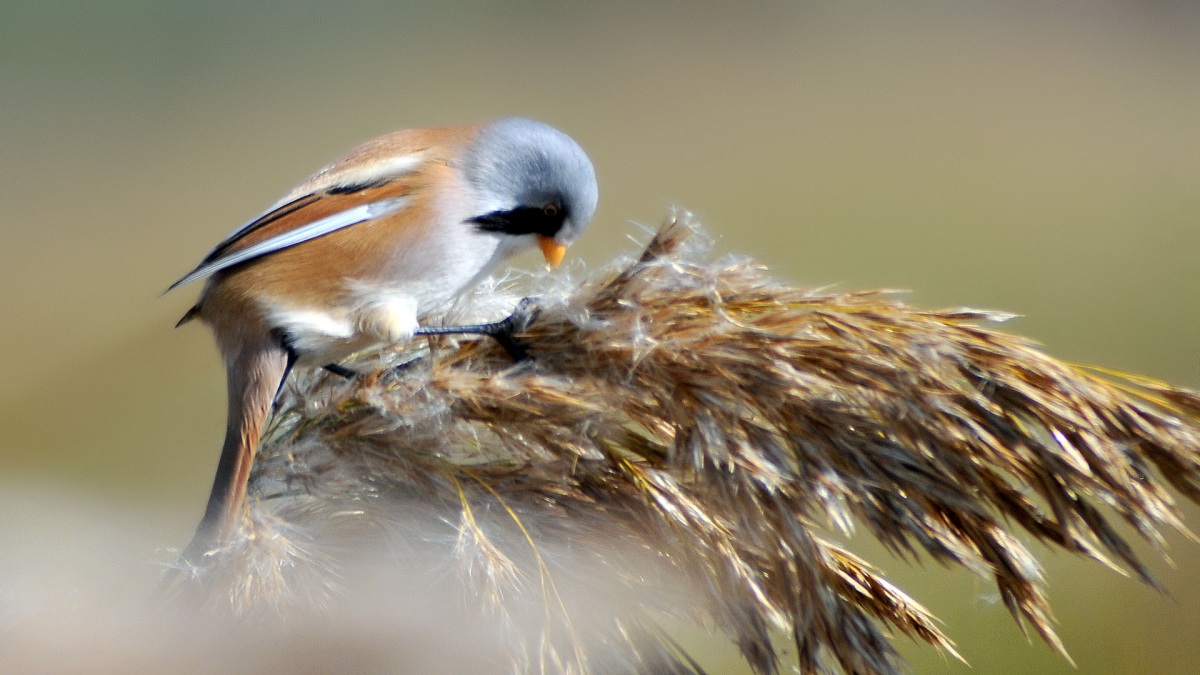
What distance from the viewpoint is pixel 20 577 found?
20.6 inches

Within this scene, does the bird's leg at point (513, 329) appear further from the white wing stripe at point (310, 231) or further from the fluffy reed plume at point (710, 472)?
the white wing stripe at point (310, 231)

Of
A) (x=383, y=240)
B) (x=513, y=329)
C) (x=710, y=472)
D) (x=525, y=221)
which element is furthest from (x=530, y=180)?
(x=710, y=472)

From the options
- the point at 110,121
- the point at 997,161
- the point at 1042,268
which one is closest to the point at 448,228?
the point at 110,121

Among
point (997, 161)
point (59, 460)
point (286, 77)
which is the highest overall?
point (286, 77)

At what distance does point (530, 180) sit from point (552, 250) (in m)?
0.07

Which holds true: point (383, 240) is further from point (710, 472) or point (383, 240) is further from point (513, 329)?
point (710, 472)

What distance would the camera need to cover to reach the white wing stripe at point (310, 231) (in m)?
0.75

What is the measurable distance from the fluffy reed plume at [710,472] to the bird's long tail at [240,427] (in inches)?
0.7

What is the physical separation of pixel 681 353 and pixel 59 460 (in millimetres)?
660

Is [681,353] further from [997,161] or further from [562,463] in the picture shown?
[997,161]

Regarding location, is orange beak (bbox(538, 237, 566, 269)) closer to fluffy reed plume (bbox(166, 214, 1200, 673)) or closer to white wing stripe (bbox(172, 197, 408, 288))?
white wing stripe (bbox(172, 197, 408, 288))

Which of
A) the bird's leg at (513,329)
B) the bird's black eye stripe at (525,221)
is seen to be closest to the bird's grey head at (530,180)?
the bird's black eye stripe at (525,221)

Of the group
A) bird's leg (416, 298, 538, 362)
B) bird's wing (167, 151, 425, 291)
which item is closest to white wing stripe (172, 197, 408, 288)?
bird's wing (167, 151, 425, 291)

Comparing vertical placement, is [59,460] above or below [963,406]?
below
